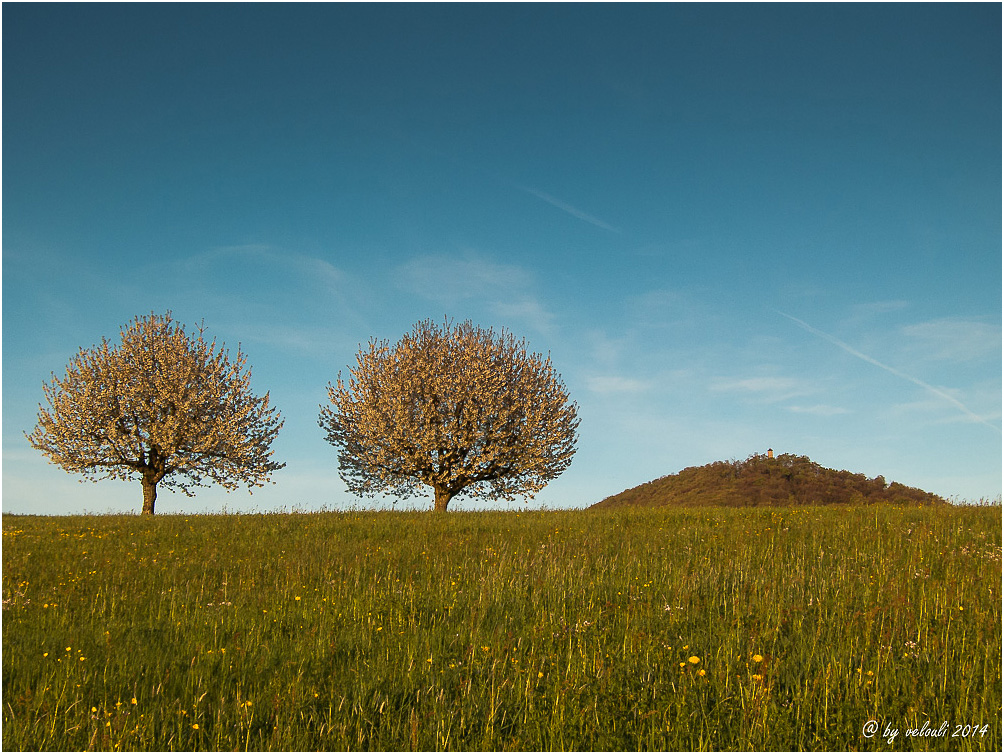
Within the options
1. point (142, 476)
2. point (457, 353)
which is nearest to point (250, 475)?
point (142, 476)

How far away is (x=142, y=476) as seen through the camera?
104 ft

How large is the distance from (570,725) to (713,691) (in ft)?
4.51

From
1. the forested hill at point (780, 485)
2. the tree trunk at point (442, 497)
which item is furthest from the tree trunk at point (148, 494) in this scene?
the forested hill at point (780, 485)

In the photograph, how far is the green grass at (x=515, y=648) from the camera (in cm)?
495

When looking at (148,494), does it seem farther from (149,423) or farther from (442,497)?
(442,497)

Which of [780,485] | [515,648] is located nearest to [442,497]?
[780,485]

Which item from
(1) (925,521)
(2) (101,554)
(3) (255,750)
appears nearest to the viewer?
(3) (255,750)

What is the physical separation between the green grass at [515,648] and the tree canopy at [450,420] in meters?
17.1

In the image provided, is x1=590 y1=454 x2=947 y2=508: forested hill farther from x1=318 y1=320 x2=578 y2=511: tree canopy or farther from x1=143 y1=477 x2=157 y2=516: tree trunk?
x1=143 y1=477 x2=157 y2=516: tree trunk

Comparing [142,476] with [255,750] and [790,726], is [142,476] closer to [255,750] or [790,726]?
Result: [255,750]

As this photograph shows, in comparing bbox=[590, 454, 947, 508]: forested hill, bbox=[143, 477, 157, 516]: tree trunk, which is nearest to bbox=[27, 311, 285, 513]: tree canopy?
bbox=[143, 477, 157, 516]: tree trunk

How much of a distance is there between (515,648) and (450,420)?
24106mm

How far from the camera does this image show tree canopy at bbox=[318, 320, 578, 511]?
3050cm

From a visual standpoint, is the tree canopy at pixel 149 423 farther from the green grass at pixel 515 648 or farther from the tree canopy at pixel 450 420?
the green grass at pixel 515 648
